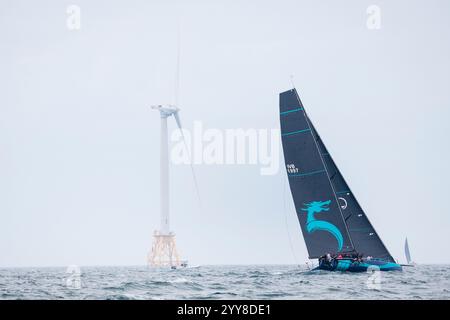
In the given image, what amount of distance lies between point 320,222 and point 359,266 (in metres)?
3.56

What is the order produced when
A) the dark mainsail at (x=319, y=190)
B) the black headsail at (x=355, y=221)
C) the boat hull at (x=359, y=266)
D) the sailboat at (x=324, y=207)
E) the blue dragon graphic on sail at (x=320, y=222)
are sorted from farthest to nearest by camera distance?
the black headsail at (x=355, y=221), the blue dragon graphic on sail at (x=320, y=222), the dark mainsail at (x=319, y=190), the sailboat at (x=324, y=207), the boat hull at (x=359, y=266)

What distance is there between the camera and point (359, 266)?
4006 centimetres

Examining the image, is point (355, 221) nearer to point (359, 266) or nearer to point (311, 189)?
point (311, 189)

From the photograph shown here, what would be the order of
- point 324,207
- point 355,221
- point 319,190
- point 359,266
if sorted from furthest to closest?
1. point 355,221
2. point 324,207
3. point 319,190
4. point 359,266

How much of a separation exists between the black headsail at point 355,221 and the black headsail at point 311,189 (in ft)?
3.39

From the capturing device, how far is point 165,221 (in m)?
35.0

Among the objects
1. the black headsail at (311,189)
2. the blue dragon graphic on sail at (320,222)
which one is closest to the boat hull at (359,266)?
the black headsail at (311,189)

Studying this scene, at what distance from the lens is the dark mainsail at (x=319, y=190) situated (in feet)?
135

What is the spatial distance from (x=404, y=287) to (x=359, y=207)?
43.6 feet

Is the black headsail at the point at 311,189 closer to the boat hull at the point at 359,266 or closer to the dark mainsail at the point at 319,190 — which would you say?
the dark mainsail at the point at 319,190

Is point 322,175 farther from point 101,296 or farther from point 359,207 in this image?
point 101,296

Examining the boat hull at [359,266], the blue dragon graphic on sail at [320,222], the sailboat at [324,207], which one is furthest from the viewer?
the blue dragon graphic on sail at [320,222]

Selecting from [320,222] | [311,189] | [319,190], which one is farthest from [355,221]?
[311,189]

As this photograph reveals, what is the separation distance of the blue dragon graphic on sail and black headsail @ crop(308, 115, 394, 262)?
1.06 metres
